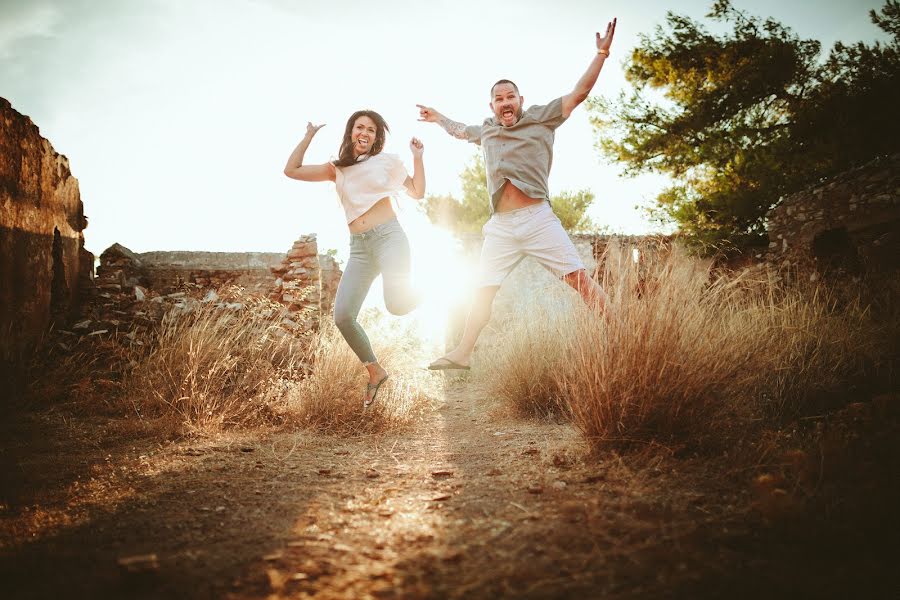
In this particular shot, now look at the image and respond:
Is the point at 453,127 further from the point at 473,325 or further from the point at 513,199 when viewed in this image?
the point at 473,325

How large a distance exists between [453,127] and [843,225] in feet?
25.2

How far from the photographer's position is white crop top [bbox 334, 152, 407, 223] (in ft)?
11.9

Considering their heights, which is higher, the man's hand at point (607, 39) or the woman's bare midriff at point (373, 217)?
the man's hand at point (607, 39)

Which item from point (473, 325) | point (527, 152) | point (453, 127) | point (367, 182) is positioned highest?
point (453, 127)

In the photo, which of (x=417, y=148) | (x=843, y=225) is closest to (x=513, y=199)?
(x=417, y=148)

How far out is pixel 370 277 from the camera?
3664mm

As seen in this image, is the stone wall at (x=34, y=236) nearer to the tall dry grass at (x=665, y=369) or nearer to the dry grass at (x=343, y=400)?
the dry grass at (x=343, y=400)

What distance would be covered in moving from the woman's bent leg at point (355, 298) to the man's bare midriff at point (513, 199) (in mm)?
1087

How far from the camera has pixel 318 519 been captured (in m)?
1.71

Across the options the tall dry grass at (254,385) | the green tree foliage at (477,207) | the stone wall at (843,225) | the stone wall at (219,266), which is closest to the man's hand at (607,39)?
the tall dry grass at (254,385)

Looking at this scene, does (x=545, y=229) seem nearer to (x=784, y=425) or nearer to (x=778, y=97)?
(x=784, y=425)

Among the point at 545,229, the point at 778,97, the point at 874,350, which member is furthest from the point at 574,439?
the point at 778,97

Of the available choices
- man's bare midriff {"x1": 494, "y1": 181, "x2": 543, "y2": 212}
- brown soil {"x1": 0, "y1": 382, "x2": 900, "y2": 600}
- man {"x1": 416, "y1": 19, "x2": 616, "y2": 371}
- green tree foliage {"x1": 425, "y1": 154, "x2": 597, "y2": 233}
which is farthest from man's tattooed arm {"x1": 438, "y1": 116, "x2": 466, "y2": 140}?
green tree foliage {"x1": 425, "y1": 154, "x2": 597, "y2": 233}

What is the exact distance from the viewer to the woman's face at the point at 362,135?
3.74 m
